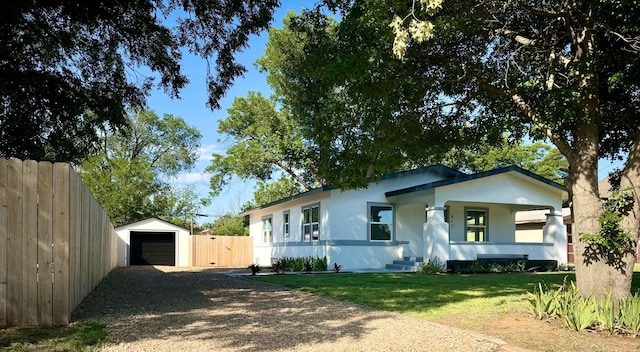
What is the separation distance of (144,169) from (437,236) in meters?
25.1

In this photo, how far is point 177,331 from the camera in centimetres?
664

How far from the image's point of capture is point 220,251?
28594 millimetres

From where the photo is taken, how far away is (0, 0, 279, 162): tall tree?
10.4 m

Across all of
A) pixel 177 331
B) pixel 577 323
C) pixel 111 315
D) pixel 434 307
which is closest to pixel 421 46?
pixel 434 307

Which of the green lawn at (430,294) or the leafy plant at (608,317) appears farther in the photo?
the green lawn at (430,294)

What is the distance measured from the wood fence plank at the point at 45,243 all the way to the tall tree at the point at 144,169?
25278 millimetres

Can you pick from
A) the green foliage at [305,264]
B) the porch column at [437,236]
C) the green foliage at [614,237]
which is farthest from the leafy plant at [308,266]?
the green foliage at [614,237]

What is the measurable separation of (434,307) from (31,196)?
6.59 meters

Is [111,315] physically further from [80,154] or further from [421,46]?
[421,46]

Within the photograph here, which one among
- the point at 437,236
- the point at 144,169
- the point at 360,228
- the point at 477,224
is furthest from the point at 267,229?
the point at 144,169

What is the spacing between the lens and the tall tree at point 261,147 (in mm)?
32219

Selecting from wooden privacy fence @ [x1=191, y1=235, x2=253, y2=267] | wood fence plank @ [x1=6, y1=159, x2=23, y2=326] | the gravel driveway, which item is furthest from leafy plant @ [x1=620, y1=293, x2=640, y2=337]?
wooden privacy fence @ [x1=191, y1=235, x2=253, y2=267]

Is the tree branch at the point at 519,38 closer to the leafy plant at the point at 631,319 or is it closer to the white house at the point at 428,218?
the leafy plant at the point at 631,319

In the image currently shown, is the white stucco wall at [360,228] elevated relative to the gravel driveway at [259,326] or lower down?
elevated
